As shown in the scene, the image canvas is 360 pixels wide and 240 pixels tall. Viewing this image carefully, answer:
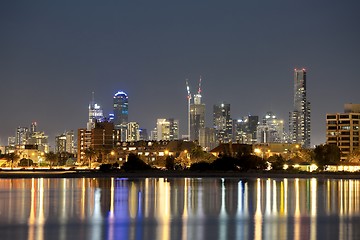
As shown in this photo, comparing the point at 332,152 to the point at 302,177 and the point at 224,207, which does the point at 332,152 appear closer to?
the point at 302,177

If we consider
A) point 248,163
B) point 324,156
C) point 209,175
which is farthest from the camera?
point 248,163

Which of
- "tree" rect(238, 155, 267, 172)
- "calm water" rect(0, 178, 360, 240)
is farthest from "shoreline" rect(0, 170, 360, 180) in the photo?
"calm water" rect(0, 178, 360, 240)

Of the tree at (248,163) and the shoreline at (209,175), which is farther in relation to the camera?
the tree at (248,163)

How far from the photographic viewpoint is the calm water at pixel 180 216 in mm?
42906

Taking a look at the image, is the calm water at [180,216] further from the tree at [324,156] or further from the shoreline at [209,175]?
the tree at [324,156]

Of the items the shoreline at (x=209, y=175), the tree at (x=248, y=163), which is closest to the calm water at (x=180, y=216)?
the shoreline at (x=209, y=175)

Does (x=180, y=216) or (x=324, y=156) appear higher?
(x=324, y=156)

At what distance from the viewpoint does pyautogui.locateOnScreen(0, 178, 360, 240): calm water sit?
141ft

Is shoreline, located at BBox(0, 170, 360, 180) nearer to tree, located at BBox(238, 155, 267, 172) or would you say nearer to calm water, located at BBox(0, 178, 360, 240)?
tree, located at BBox(238, 155, 267, 172)

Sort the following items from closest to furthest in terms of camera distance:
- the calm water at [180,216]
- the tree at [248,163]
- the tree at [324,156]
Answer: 1. the calm water at [180,216]
2. the tree at [324,156]
3. the tree at [248,163]

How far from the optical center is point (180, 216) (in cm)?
5328

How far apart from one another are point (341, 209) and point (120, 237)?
24.4 metres

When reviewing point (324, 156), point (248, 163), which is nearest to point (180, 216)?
point (248, 163)

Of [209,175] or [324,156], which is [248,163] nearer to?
[209,175]
